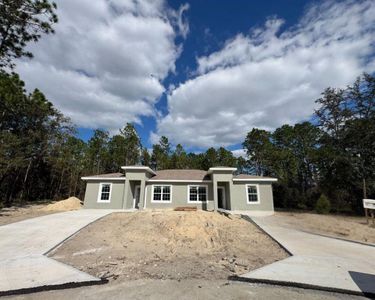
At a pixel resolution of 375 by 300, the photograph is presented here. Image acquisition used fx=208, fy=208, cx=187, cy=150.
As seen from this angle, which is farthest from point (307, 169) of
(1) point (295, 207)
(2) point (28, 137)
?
(2) point (28, 137)

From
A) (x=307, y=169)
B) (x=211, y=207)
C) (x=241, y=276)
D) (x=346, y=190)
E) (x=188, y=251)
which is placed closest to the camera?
(x=241, y=276)

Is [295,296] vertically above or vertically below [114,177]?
below

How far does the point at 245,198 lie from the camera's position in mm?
17141

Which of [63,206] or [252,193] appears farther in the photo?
[63,206]

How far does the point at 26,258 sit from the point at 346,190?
91.9 feet

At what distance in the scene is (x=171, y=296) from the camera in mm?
4270

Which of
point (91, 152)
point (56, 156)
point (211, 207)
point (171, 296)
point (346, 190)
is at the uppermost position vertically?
point (91, 152)

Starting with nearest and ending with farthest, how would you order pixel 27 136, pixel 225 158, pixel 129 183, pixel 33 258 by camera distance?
1. pixel 33 258
2. pixel 129 183
3. pixel 27 136
4. pixel 225 158

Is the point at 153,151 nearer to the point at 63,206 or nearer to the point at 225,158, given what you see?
the point at 225,158

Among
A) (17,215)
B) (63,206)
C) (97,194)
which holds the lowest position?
(17,215)

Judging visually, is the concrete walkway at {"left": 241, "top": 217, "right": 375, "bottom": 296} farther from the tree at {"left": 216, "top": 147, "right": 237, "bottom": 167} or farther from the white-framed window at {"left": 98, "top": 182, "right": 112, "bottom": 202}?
the tree at {"left": 216, "top": 147, "right": 237, "bottom": 167}

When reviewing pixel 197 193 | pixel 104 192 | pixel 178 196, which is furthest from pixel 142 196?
pixel 197 193

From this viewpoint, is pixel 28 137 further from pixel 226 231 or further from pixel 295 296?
pixel 295 296

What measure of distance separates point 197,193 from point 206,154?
20874mm
